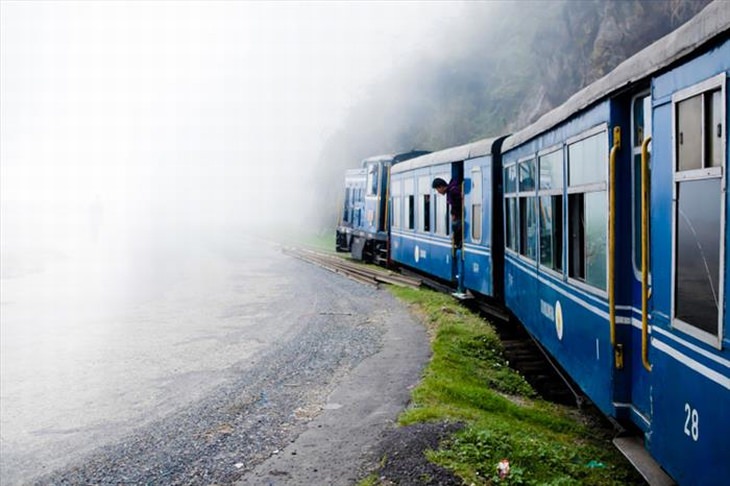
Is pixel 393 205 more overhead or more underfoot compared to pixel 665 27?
more underfoot

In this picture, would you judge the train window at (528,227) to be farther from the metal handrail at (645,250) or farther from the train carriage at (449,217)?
the metal handrail at (645,250)

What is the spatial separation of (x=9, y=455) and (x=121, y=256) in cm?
3372

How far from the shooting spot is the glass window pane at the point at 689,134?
436 cm

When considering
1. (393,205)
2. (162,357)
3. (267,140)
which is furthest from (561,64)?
(267,140)

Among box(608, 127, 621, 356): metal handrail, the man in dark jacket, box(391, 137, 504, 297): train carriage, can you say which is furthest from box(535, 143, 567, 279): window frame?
the man in dark jacket

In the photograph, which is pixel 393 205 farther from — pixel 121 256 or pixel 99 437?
pixel 121 256

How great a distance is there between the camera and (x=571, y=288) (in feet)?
25.2

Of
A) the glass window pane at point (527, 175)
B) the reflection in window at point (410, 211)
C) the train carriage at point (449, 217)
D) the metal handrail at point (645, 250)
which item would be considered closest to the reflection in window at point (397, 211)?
the train carriage at point (449, 217)

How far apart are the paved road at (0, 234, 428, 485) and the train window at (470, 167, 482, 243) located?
218 centimetres

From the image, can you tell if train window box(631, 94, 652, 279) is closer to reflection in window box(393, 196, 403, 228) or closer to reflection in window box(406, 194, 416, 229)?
reflection in window box(406, 194, 416, 229)

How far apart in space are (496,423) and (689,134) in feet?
14.0

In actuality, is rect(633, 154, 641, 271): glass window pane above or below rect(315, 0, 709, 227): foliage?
below

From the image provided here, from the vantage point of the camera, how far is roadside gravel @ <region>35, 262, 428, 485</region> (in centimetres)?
782

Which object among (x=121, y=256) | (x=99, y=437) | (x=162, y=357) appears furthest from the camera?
(x=121, y=256)
